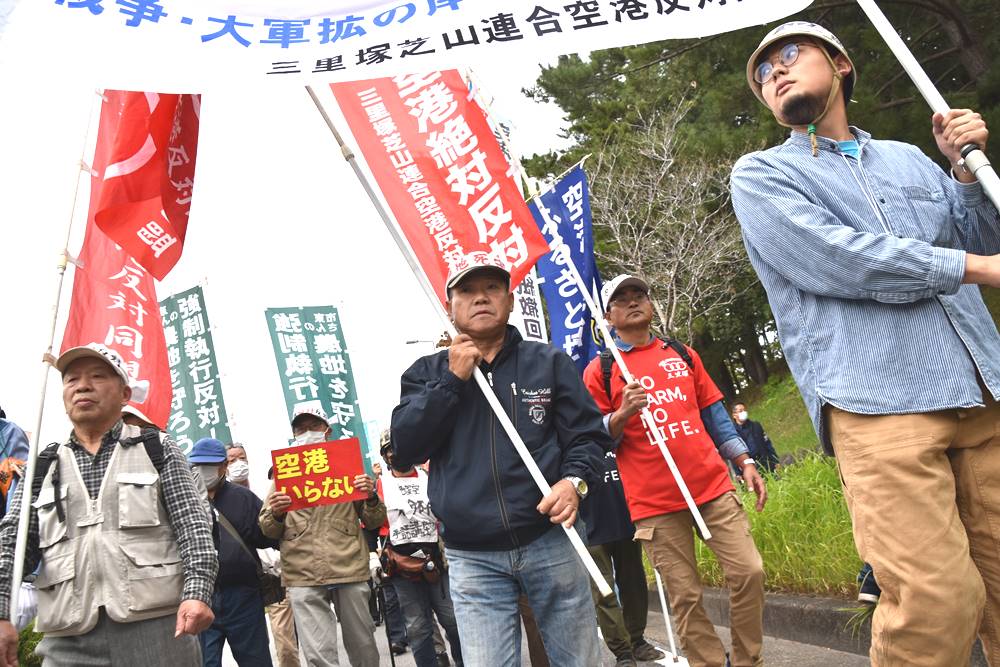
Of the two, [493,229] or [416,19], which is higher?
[416,19]

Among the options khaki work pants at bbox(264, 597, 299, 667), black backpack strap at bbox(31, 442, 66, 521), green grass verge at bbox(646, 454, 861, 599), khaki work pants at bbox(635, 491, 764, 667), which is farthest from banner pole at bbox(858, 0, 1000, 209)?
khaki work pants at bbox(264, 597, 299, 667)

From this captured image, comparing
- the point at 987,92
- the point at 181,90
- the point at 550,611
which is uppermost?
the point at 987,92

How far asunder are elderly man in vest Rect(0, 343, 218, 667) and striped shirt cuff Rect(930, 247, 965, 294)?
10.4ft

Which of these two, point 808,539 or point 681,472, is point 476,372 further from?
point 808,539

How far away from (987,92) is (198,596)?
1343cm

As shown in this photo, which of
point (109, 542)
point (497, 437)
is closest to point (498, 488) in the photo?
point (497, 437)

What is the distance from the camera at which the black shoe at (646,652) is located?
6.79 meters

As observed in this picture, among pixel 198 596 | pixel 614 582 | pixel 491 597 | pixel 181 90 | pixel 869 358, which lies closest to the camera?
pixel 869 358

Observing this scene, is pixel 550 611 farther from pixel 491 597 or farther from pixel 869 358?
pixel 869 358

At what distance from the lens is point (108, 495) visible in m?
4.21

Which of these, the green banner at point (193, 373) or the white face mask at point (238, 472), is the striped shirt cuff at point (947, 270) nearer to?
the white face mask at point (238, 472)

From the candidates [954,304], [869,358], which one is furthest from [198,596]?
[954,304]

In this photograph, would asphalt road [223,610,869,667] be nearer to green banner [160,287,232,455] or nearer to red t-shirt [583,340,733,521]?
red t-shirt [583,340,733,521]

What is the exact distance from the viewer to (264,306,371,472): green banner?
1877 centimetres
